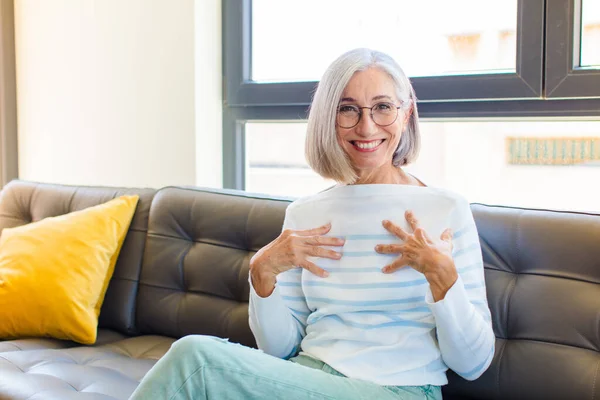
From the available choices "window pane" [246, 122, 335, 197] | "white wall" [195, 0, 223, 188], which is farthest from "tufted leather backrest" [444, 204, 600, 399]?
"white wall" [195, 0, 223, 188]

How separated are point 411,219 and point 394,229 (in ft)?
0.15

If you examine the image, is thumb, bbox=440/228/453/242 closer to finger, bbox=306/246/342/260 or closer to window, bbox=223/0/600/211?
finger, bbox=306/246/342/260

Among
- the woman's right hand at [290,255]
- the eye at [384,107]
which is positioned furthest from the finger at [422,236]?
the eye at [384,107]

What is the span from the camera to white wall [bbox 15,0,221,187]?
104 inches

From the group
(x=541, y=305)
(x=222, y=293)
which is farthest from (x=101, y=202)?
(x=541, y=305)

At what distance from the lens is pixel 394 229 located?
1512 mm

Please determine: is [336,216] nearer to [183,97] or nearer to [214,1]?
[183,97]

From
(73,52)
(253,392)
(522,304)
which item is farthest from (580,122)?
(73,52)

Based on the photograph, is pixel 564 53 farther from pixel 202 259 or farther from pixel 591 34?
pixel 202 259

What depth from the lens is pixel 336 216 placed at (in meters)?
1.62

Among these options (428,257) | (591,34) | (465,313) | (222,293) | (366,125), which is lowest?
(222,293)

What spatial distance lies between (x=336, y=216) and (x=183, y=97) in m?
1.21

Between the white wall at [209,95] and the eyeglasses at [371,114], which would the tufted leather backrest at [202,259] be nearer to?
the white wall at [209,95]

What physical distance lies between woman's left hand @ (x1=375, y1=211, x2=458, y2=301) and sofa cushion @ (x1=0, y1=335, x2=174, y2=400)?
2.52ft
